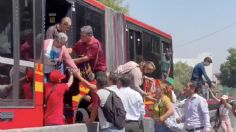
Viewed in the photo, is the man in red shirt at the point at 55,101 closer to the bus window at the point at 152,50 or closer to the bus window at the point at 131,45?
the bus window at the point at 131,45

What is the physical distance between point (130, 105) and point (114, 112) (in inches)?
32.6

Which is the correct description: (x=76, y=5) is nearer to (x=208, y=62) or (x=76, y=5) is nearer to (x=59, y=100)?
(x=59, y=100)

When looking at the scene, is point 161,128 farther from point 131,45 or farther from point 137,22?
point 137,22

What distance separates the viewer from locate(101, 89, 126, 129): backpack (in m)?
8.34

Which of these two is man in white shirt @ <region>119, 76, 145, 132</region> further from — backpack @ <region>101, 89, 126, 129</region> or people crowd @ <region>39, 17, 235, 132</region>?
backpack @ <region>101, 89, 126, 129</region>

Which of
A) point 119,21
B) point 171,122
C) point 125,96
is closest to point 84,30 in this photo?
point 125,96

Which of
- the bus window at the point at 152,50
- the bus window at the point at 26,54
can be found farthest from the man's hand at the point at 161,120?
the bus window at the point at 152,50

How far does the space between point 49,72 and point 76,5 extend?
Result: 8.72 feet

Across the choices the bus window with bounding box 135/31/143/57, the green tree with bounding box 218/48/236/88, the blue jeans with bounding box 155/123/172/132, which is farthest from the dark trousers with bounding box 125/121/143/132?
the green tree with bounding box 218/48/236/88

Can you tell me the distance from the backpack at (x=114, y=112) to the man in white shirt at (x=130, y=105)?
60cm

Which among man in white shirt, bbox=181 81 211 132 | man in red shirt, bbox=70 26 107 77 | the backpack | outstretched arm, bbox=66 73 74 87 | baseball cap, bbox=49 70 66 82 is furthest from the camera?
man in white shirt, bbox=181 81 211 132

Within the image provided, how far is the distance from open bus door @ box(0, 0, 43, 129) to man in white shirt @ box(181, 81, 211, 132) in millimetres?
2977

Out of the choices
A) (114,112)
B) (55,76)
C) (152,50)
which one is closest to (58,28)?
(55,76)

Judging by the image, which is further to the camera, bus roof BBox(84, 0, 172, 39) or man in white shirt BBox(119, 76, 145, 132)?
bus roof BBox(84, 0, 172, 39)
